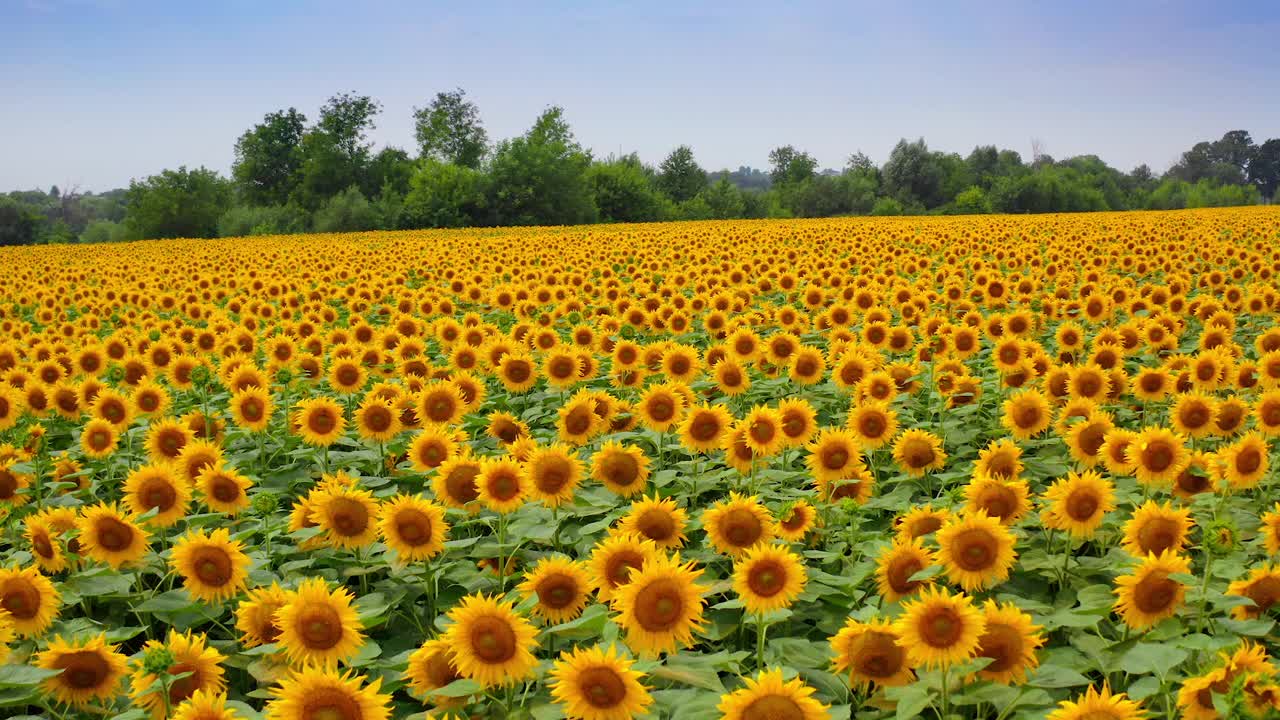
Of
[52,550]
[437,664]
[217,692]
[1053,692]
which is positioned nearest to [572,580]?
[437,664]

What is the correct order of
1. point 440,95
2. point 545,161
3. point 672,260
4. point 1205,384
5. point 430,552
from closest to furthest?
point 430,552
point 1205,384
point 672,260
point 545,161
point 440,95

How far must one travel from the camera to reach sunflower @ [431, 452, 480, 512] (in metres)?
4.47

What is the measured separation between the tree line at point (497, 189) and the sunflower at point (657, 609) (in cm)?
5384

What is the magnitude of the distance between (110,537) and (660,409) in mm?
3060

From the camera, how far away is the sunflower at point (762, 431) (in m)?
5.10

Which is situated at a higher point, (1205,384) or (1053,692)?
(1205,384)

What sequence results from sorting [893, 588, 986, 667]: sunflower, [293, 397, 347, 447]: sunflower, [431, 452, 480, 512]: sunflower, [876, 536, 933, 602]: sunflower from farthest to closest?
[293, 397, 347, 447]: sunflower
[431, 452, 480, 512]: sunflower
[876, 536, 933, 602]: sunflower
[893, 588, 986, 667]: sunflower

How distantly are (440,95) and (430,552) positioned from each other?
9872 cm

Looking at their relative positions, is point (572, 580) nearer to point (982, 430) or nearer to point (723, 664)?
point (723, 664)

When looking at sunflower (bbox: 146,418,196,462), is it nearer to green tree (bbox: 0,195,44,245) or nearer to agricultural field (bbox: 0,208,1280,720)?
agricultural field (bbox: 0,208,1280,720)

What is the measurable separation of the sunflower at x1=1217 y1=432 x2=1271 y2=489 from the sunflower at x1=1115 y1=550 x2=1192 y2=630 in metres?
1.40

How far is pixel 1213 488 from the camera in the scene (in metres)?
4.78

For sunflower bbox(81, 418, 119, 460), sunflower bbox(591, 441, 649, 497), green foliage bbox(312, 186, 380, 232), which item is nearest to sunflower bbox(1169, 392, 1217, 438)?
sunflower bbox(591, 441, 649, 497)

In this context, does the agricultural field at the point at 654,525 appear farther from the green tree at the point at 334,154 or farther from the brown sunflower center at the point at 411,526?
the green tree at the point at 334,154
